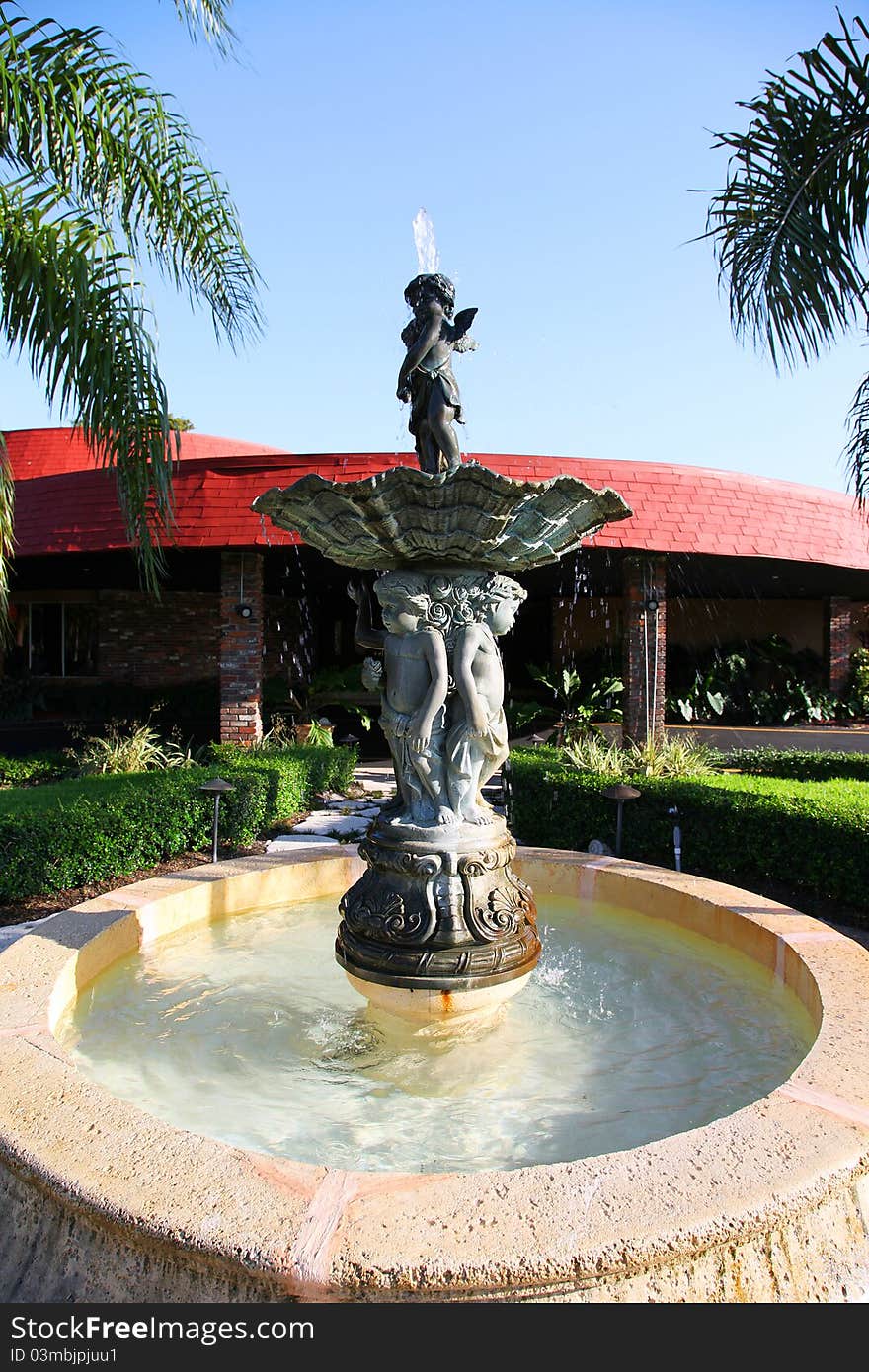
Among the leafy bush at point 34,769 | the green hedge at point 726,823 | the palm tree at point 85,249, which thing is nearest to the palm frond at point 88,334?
the palm tree at point 85,249

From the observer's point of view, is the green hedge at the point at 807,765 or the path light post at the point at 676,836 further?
the green hedge at the point at 807,765

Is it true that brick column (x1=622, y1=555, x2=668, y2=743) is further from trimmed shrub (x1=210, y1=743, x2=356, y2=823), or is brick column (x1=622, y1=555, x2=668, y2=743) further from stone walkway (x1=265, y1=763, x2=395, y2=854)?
trimmed shrub (x1=210, y1=743, x2=356, y2=823)

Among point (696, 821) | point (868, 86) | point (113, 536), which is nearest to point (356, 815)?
point (696, 821)

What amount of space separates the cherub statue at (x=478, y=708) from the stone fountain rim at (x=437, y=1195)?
185 centimetres

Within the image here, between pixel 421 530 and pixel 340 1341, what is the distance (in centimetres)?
296

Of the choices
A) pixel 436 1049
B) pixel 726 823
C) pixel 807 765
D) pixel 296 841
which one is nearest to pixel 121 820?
pixel 296 841

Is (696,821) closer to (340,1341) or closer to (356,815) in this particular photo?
(356,815)

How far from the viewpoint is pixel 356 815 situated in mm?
9461

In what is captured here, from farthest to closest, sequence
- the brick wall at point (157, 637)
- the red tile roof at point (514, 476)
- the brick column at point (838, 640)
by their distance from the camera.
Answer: the brick column at point (838, 640)
the brick wall at point (157, 637)
the red tile roof at point (514, 476)

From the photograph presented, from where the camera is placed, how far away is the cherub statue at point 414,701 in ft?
12.9

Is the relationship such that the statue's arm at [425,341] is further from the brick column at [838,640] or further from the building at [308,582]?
the brick column at [838,640]

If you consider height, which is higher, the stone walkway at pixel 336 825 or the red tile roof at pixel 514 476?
the red tile roof at pixel 514 476

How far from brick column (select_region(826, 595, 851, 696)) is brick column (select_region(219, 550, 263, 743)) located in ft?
42.4

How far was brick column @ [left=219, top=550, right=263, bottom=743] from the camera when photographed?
1084cm
